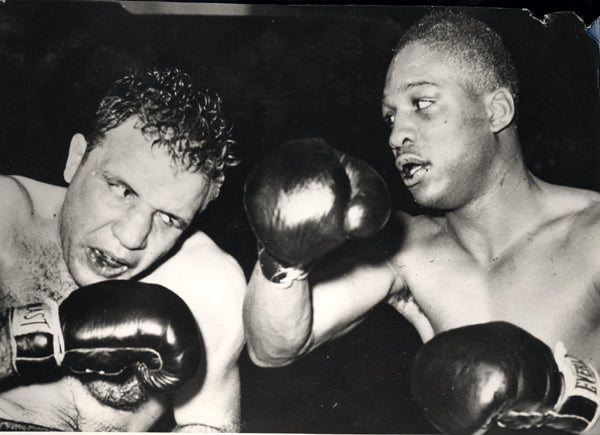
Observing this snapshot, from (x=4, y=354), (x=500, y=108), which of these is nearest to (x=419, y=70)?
(x=500, y=108)

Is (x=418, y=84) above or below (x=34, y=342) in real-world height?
above

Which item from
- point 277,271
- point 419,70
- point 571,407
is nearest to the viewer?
point 277,271

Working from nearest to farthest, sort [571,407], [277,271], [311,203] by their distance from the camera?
1. [311,203]
2. [277,271]
3. [571,407]

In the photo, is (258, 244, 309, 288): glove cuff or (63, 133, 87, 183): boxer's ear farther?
(63, 133, 87, 183): boxer's ear

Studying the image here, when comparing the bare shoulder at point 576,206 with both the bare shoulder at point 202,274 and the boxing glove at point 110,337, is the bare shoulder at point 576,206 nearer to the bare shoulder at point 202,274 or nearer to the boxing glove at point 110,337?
the bare shoulder at point 202,274

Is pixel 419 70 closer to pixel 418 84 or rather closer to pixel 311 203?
pixel 418 84

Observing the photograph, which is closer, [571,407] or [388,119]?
[571,407]

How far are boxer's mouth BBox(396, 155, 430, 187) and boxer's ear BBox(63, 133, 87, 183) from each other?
1029 millimetres

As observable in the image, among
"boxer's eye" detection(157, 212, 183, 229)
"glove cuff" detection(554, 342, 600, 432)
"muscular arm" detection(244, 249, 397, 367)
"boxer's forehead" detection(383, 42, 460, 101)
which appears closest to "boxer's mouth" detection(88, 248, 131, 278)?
"boxer's eye" detection(157, 212, 183, 229)

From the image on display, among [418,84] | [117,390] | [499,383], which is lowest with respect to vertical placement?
[117,390]

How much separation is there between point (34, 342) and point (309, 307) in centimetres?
83

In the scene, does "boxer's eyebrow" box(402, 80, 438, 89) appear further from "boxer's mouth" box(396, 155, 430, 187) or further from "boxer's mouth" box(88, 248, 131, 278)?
"boxer's mouth" box(88, 248, 131, 278)

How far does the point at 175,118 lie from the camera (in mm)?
1826

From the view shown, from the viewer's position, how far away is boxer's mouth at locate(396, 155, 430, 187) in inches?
74.3
